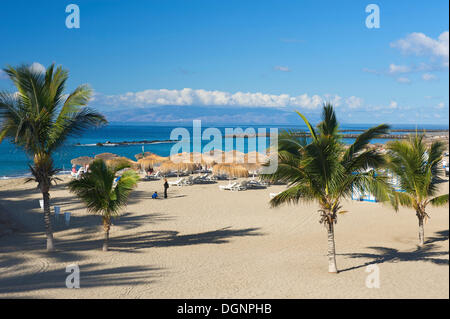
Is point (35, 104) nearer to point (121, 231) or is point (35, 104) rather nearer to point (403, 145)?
point (121, 231)

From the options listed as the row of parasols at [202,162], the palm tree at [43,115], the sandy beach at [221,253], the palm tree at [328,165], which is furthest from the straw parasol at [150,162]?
the palm tree at [328,165]

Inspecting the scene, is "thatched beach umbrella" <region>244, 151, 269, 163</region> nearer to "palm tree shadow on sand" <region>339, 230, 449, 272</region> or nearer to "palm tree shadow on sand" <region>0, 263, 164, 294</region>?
"palm tree shadow on sand" <region>339, 230, 449, 272</region>

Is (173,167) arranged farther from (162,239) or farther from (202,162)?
(162,239)

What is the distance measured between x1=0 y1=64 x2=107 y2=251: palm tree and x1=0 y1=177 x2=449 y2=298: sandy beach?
1.87 metres

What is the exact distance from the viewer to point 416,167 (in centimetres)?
905

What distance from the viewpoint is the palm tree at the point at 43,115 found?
27.5ft

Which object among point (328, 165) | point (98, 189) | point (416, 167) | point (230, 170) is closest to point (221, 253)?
point (98, 189)

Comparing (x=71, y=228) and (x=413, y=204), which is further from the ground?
(x=413, y=204)

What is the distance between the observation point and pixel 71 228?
11312 mm

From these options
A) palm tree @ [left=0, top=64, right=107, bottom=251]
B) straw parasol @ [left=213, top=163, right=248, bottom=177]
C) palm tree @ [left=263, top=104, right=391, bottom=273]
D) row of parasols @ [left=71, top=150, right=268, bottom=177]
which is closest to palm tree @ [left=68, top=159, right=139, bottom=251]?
palm tree @ [left=0, top=64, right=107, bottom=251]

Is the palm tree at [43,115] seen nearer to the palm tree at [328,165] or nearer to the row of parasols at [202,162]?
the palm tree at [328,165]

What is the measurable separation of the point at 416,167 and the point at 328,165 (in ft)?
11.4
